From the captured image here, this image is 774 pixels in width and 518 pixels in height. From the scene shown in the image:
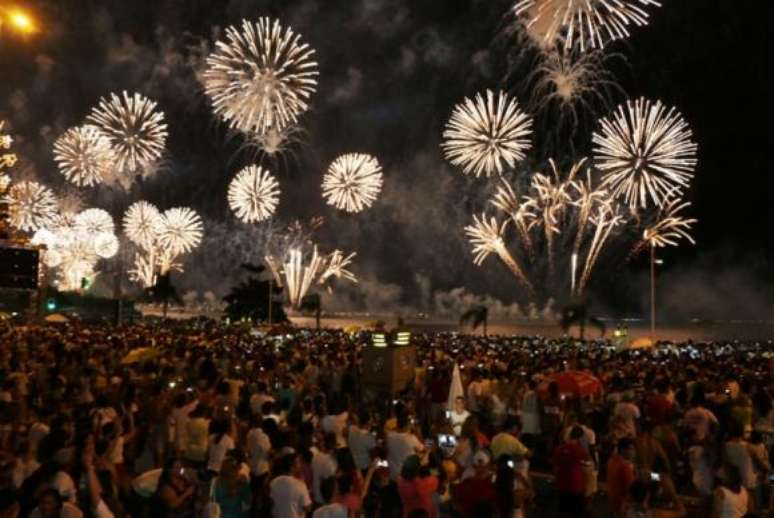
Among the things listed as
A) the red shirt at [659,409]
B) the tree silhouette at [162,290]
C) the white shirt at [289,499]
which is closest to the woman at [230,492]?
the white shirt at [289,499]

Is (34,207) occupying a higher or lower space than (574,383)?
higher

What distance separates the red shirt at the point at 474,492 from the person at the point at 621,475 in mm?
1464

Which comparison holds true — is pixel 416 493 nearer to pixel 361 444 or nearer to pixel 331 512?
pixel 331 512

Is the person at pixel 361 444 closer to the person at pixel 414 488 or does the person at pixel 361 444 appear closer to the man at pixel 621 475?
the person at pixel 414 488

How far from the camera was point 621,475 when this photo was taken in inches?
311

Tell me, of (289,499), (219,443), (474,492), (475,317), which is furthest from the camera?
(475,317)

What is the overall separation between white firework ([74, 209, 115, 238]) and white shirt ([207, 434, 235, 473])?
55.4m

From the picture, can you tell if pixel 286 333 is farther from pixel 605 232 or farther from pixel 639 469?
pixel 639 469

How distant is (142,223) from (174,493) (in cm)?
5044

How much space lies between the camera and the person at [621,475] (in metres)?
7.86

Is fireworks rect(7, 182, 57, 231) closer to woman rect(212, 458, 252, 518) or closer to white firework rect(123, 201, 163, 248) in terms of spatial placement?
white firework rect(123, 201, 163, 248)

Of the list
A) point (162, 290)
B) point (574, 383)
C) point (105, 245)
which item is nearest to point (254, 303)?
point (105, 245)

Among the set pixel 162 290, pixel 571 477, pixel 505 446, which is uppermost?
pixel 162 290

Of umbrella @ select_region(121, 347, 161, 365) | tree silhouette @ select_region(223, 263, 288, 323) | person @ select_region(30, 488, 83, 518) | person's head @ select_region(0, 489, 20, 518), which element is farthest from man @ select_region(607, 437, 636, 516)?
tree silhouette @ select_region(223, 263, 288, 323)
